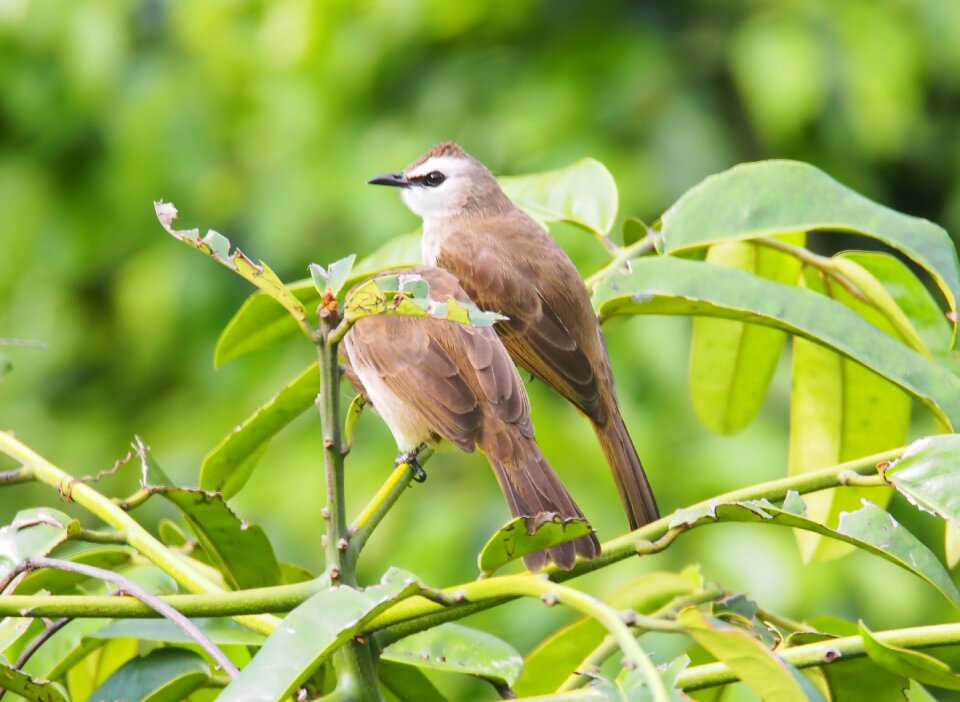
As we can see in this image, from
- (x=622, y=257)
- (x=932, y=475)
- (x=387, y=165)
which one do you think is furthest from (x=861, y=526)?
(x=387, y=165)

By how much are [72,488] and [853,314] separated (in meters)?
0.78

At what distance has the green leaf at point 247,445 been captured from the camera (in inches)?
58.2

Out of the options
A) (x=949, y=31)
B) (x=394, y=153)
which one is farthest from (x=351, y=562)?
(x=949, y=31)

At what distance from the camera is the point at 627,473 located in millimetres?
1948

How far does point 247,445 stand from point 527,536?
512mm

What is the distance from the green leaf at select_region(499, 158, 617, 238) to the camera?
5.55 feet

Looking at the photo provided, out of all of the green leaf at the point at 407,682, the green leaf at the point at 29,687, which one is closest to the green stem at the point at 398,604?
the green leaf at the point at 29,687

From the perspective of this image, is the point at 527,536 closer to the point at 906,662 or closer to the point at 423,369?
the point at 906,662

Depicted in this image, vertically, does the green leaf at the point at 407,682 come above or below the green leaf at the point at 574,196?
below

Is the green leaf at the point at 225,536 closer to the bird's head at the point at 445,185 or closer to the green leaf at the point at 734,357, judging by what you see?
the green leaf at the point at 734,357

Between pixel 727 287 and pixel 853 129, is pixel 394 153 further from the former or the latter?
pixel 727 287

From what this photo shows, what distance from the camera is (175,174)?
180 inches

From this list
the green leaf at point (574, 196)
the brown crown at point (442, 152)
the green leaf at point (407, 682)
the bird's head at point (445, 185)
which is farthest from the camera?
the brown crown at point (442, 152)

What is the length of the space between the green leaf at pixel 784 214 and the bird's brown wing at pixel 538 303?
0.56 metres
